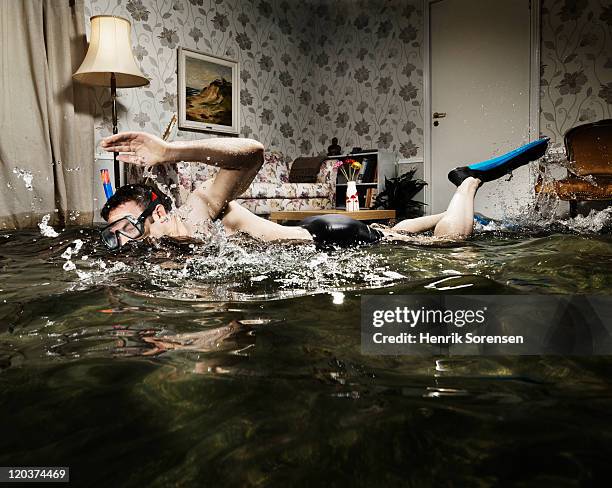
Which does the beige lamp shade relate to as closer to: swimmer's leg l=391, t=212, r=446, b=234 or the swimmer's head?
the swimmer's head

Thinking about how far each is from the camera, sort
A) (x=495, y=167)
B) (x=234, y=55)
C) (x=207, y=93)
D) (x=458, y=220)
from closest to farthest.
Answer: (x=458, y=220), (x=495, y=167), (x=207, y=93), (x=234, y=55)

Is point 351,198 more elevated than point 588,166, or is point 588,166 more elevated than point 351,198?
point 588,166

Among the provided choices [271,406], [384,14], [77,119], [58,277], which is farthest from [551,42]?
[271,406]

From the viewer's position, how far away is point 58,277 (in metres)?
1.44

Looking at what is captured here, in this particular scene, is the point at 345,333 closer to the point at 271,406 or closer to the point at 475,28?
the point at 271,406

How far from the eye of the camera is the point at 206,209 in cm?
214

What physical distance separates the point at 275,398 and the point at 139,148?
1308 millimetres

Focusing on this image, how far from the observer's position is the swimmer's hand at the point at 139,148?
1.63 meters

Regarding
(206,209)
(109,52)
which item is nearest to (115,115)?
(109,52)

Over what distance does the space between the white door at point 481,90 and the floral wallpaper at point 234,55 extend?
1.71 meters

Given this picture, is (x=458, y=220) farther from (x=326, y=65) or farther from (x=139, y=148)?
(x=326, y=65)

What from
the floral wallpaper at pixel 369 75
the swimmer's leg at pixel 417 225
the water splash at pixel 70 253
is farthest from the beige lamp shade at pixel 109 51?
the floral wallpaper at pixel 369 75

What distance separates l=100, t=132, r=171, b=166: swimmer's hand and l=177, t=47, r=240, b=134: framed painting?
3.65m

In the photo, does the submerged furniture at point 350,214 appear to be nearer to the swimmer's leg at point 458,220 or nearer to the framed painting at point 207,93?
the swimmer's leg at point 458,220
